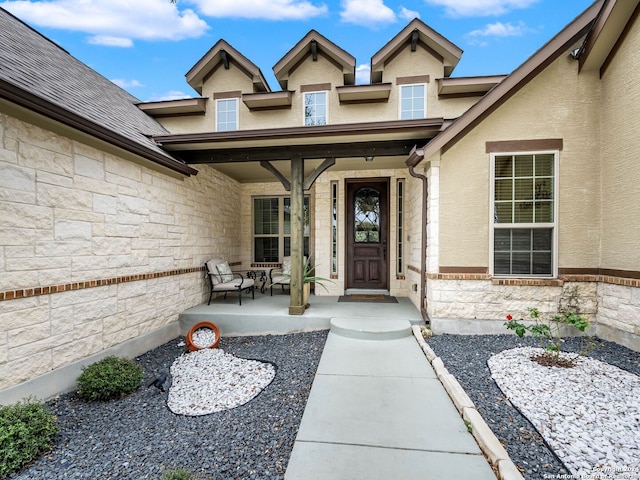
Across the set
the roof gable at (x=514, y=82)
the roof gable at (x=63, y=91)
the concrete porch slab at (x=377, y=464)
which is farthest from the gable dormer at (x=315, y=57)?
the concrete porch slab at (x=377, y=464)

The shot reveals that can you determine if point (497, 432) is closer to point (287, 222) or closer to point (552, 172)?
point (552, 172)

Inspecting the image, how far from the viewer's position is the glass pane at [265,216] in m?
7.37

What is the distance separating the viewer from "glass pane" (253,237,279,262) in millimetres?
7359

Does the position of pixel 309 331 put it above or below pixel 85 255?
below

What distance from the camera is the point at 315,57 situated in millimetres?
6191

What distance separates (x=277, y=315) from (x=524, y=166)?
4.41m

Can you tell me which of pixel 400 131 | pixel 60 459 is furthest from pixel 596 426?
pixel 60 459

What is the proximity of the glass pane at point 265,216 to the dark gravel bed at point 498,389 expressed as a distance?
4.89m

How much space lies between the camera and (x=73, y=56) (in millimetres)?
5453

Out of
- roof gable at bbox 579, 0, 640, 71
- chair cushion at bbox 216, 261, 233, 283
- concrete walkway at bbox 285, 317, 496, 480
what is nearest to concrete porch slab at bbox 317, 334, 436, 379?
concrete walkway at bbox 285, 317, 496, 480

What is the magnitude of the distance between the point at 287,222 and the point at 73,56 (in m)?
5.53

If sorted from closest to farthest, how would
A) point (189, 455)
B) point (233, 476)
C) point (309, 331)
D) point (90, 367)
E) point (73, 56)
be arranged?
point (233, 476) < point (189, 455) < point (90, 367) < point (309, 331) < point (73, 56)

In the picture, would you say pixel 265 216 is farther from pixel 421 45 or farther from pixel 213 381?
pixel 421 45

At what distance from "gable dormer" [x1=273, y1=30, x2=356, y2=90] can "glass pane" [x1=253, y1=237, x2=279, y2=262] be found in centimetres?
393
